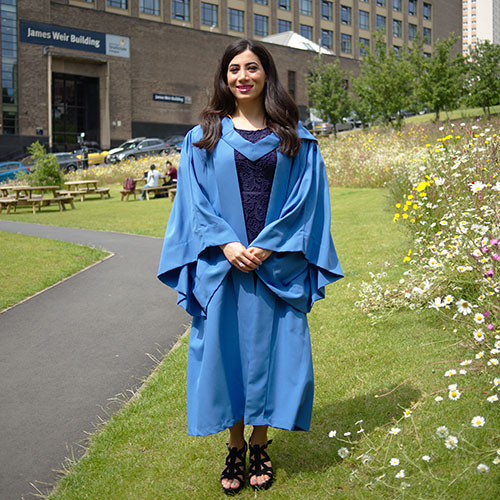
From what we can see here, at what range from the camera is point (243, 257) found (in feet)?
10.0

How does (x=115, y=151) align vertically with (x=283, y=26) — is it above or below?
below

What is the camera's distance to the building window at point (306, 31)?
219ft

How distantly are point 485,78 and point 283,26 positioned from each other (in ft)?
94.7

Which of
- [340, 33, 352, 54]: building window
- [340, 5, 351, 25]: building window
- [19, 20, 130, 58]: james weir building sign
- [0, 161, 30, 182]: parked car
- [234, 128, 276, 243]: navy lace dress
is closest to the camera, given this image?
[234, 128, 276, 243]: navy lace dress

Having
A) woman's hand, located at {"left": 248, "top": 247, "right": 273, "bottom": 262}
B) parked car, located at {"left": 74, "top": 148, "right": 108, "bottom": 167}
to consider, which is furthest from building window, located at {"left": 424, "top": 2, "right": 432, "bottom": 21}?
woman's hand, located at {"left": 248, "top": 247, "right": 273, "bottom": 262}

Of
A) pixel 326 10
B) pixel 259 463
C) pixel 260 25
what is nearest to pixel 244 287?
pixel 259 463

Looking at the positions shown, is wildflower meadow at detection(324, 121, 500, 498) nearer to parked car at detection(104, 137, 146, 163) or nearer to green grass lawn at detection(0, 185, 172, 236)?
green grass lawn at detection(0, 185, 172, 236)

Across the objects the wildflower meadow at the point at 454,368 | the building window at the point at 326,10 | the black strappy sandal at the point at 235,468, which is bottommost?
the black strappy sandal at the point at 235,468

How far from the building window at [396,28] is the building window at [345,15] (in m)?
8.00

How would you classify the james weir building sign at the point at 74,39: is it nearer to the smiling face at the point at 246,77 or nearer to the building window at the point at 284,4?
the building window at the point at 284,4

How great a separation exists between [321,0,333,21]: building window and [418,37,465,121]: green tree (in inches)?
1256

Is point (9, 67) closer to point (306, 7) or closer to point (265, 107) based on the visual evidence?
point (306, 7)

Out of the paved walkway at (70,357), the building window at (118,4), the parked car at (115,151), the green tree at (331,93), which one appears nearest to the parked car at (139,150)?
the parked car at (115,151)

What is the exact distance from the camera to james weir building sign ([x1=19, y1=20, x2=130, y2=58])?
45.8 meters
